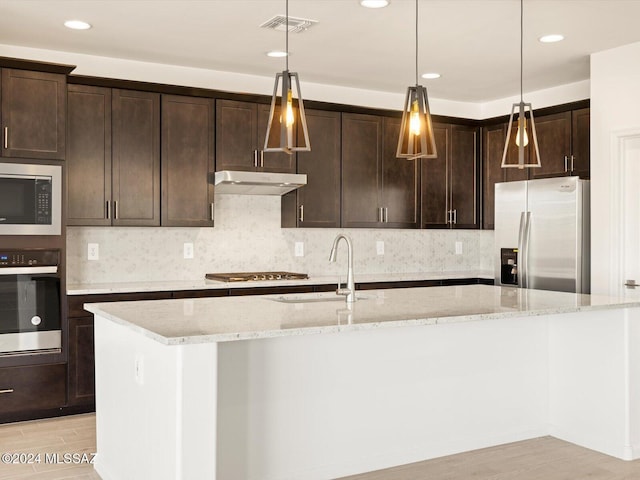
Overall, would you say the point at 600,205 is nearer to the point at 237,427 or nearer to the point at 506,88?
the point at 506,88

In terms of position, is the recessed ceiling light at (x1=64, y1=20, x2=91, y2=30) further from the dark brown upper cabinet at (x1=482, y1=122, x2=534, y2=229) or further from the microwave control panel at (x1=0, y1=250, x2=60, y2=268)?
the dark brown upper cabinet at (x1=482, y1=122, x2=534, y2=229)

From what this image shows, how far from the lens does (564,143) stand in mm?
5984

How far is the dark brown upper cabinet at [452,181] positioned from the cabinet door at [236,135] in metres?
1.77

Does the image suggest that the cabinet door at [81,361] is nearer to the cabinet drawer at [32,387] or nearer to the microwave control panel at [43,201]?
the cabinet drawer at [32,387]

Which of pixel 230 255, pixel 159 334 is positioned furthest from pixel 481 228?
pixel 159 334

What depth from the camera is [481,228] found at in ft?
22.7

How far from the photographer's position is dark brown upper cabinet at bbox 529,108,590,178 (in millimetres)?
5832

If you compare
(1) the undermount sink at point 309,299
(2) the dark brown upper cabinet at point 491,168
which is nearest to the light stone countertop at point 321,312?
(1) the undermount sink at point 309,299

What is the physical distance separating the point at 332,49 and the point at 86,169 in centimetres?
198

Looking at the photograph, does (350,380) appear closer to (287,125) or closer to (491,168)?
(287,125)

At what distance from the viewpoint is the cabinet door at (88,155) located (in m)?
5.03

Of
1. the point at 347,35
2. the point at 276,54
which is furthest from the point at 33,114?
the point at 347,35

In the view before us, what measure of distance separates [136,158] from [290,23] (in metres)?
1.59

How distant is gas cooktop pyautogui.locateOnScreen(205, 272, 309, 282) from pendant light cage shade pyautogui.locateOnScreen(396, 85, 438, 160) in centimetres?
226
